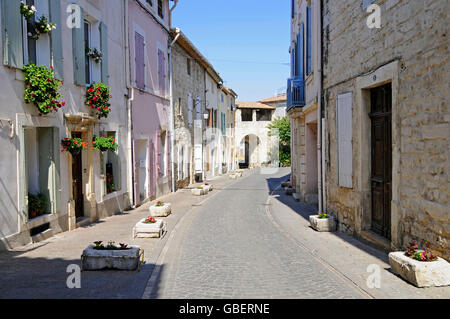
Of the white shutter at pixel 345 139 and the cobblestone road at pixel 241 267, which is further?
the white shutter at pixel 345 139

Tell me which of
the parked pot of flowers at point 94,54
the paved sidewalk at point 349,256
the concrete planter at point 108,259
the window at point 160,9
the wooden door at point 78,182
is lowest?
the paved sidewalk at point 349,256

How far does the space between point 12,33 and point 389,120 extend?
6.77 metres

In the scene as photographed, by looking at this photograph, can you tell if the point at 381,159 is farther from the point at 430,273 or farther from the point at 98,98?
the point at 98,98

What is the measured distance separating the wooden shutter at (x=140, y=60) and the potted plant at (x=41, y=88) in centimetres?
639

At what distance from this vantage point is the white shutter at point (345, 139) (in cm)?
892

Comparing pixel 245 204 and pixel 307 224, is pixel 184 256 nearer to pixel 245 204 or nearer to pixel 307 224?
pixel 307 224

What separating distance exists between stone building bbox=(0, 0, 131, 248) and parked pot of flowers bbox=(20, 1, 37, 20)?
0.15 m

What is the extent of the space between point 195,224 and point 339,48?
5473 mm

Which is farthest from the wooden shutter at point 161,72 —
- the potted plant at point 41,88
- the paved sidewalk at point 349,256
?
the potted plant at point 41,88

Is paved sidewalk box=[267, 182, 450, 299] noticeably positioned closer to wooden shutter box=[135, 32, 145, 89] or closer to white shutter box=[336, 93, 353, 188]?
white shutter box=[336, 93, 353, 188]

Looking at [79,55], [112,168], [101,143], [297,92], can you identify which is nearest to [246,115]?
[297,92]

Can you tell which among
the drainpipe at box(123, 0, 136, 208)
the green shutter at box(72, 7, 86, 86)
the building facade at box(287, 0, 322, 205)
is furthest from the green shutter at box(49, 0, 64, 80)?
the building facade at box(287, 0, 322, 205)

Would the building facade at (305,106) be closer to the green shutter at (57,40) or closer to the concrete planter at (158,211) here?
the concrete planter at (158,211)

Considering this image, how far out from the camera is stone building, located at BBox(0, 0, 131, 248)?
7.36m
